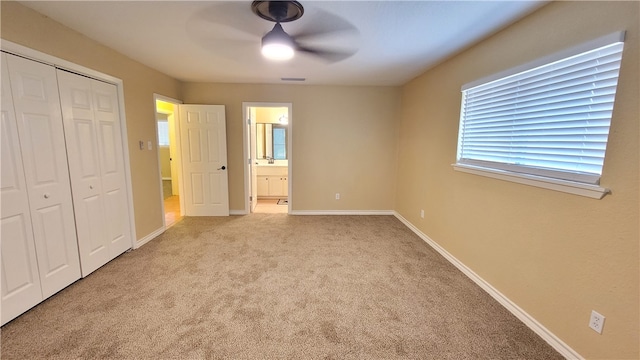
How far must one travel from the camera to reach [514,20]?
1.96 m

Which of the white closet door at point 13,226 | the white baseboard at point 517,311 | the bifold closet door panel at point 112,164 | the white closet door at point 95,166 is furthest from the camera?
the bifold closet door panel at point 112,164

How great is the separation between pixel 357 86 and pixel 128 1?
3331 mm

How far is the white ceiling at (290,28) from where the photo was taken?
1807 millimetres

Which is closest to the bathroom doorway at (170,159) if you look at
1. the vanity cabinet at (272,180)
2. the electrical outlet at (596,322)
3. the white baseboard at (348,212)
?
the vanity cabinet at (272,180)

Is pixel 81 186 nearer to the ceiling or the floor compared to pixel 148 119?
nearer to the floor

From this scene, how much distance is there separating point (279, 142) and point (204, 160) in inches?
81.5

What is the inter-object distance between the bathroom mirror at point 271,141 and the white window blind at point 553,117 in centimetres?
432

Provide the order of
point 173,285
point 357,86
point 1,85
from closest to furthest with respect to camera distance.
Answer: point 1,85, point 173,285, point 357,86

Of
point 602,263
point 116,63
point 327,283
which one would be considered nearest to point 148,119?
point 116,63

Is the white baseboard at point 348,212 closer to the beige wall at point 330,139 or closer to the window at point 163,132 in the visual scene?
the beige wall at point 330,139

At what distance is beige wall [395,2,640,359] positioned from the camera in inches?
52.4

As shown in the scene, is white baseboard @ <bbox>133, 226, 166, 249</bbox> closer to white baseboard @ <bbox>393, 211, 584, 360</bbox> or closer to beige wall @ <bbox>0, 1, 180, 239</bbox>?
beige wall @ <bbox>0, 1, 180, 239</bbox>

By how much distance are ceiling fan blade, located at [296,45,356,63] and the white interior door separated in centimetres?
215

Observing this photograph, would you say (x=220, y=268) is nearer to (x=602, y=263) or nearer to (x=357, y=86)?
(x=602, y=263)
